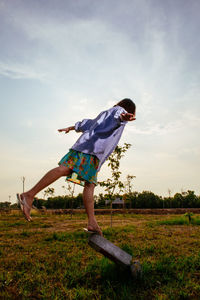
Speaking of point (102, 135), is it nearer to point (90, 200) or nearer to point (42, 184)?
point (90, 200)

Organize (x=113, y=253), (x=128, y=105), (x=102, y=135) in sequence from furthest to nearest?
(x=128, y=105)
(x=102, y=135)
(x=113, y=253)

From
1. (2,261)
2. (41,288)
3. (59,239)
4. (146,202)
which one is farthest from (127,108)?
(146,202)

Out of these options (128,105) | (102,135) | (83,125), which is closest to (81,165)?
(102,135)

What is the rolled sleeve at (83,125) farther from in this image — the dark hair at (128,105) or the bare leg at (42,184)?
the bare leg at (42,184)

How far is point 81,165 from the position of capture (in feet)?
9.05

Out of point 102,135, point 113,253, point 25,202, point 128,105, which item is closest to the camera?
point 25,202

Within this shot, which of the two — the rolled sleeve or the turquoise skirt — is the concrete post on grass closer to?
the turquoise skirt

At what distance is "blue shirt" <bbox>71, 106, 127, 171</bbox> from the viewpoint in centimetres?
283

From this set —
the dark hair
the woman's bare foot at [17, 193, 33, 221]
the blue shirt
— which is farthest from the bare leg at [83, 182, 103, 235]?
the dark hair

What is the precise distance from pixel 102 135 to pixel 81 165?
0.50 meters

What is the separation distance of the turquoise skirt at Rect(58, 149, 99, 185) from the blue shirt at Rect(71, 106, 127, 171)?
2.7 inches

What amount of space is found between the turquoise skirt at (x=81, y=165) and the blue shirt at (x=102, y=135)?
68mm

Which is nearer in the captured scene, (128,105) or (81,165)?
(81,165)

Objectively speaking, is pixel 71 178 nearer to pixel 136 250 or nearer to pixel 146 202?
pixel 136 250
